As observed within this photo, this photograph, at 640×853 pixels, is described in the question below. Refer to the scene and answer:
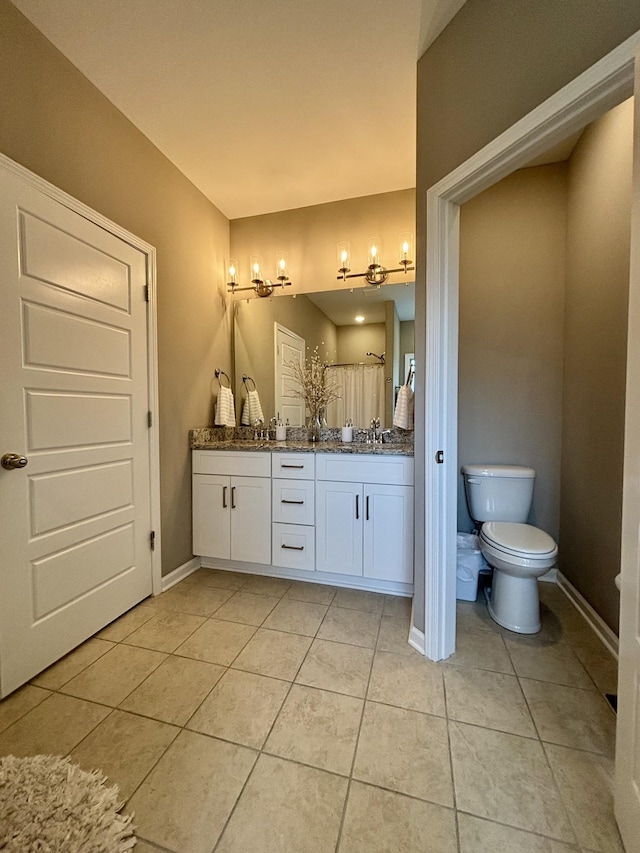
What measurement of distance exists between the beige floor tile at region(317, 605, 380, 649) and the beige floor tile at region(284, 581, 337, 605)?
0.36ft

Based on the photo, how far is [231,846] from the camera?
0.87 metres

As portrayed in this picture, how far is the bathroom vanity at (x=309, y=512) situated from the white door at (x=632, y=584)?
3.61 feet

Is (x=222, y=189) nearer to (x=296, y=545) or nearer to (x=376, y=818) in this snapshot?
(x=296, y=545)

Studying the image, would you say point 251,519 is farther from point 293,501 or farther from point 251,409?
point 251,409

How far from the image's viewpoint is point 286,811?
37.0 inches

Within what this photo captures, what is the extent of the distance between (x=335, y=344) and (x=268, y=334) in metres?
0.56

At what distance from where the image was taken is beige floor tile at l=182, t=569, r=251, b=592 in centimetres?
220

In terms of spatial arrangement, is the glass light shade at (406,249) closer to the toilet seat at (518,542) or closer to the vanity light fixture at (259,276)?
the vanity light fixture at (259,276)

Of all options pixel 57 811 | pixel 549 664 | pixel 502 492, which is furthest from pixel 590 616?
pixel 57 811

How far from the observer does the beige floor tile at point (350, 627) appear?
1.65m

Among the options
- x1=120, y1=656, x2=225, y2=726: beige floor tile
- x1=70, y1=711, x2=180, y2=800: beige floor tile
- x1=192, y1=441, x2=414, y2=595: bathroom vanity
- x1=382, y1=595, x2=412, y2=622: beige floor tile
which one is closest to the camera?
x1=70, y1=711, x2=180, y2=800: beige floor tile

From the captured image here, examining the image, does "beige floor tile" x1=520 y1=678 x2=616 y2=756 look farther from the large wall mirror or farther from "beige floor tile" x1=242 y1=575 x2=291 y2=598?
the large wall mirror

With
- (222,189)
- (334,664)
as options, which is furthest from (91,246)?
(334,664)

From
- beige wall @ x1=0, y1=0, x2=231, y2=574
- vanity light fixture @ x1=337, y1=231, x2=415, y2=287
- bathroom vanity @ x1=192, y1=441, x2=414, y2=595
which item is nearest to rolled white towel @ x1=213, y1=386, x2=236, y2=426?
beige wall @ x1=0, y1=0, x2=231, y2=574
